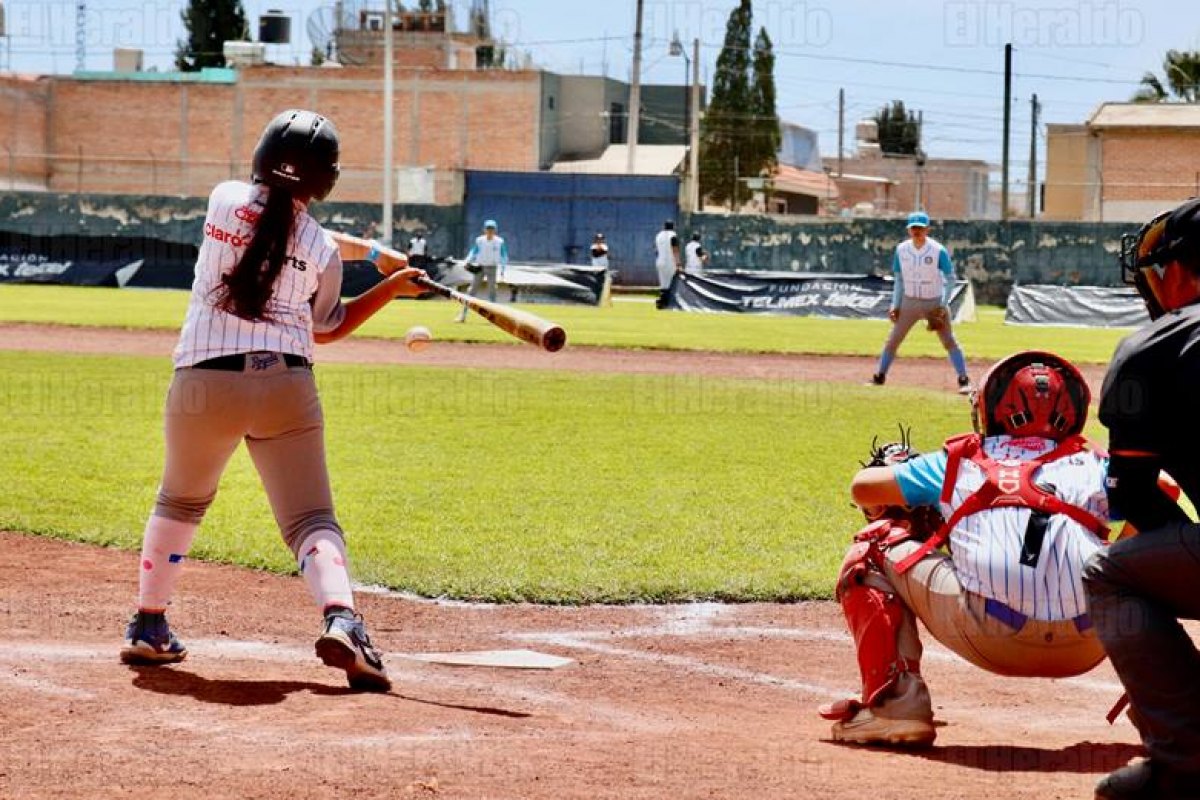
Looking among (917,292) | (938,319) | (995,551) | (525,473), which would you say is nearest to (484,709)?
(995,551)

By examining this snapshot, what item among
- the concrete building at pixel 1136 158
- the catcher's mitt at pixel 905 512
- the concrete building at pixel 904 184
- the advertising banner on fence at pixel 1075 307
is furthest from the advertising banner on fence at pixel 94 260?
the concrete building at pixel 904 184

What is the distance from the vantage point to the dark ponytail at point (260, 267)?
229 inches

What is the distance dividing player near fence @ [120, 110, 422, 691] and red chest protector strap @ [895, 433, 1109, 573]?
217 centimetres

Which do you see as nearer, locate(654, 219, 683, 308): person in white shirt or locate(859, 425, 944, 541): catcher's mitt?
locate(859, 425, 944, 541): catcher's mitt

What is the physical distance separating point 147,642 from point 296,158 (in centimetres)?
193

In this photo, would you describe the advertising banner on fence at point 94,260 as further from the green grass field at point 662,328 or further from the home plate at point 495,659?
the home plate at point 495,659

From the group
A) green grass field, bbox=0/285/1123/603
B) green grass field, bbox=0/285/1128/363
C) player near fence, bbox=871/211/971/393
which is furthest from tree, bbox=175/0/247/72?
player near fence, bbox=871/211/971/393

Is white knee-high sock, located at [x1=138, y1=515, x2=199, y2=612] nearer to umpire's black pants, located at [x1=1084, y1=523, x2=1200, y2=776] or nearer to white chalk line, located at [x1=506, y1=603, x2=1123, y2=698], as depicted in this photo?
white chalk line, located at [x1=506, y1=603, x2=1123, y2=698]

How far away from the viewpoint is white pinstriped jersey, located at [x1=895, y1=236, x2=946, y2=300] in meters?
19.5

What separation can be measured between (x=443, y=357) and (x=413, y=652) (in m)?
16.4

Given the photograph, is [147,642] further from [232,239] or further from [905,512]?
[905,512]

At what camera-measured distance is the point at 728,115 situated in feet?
230

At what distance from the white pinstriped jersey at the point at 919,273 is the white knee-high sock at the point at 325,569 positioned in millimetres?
14410

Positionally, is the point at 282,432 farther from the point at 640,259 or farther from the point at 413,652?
the point at 640,259
